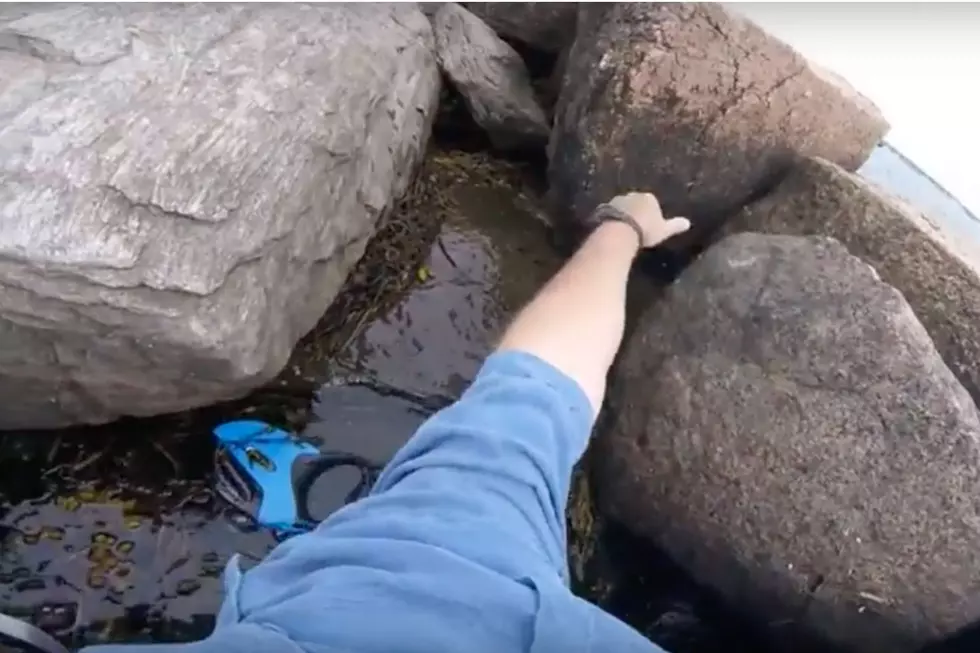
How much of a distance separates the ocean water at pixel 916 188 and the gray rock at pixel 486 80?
468 millimetres

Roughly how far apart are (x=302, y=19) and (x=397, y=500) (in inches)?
29.4

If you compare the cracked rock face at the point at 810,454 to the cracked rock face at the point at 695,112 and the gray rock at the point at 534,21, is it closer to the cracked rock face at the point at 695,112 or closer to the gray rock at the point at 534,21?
the cracked rock face at the point at 695,112

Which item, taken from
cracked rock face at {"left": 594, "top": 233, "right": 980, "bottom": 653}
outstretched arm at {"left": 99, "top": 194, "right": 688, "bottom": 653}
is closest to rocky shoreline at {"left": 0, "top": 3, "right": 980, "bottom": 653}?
cracked rock face at {"left": 594, "top": 233, "right": 980, "bottom": 653}

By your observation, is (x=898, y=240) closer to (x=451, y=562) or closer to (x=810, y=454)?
(x=810, y=454)

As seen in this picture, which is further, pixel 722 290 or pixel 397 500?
pixel 722 290

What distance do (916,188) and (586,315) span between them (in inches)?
25.7

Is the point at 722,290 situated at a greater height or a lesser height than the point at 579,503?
greater

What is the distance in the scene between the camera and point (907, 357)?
46.5 inches

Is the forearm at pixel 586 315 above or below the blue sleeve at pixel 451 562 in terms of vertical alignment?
above

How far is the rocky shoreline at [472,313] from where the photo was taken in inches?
44.6

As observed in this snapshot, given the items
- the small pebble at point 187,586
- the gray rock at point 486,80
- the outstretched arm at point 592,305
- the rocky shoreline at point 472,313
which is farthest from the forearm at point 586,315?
the small pebble at point 187,586

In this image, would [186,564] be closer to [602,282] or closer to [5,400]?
[5,400]

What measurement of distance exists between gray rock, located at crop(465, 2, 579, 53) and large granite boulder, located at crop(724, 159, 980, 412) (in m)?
0.42

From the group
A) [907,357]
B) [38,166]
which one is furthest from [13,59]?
[907,357]
